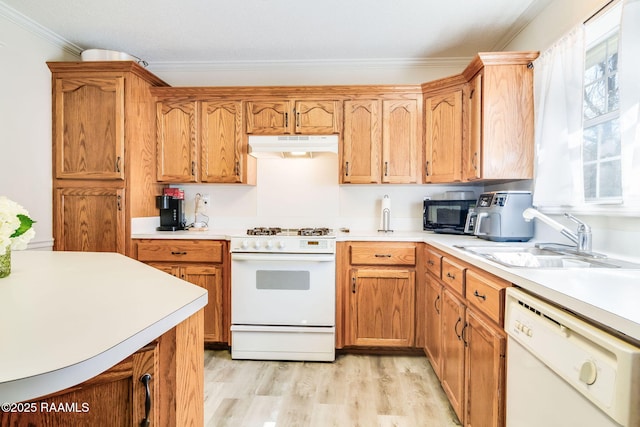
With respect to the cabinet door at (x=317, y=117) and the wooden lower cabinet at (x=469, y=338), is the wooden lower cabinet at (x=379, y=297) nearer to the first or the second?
the wooden lower cabinet at (x=469, y=338)

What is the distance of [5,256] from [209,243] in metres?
1.55

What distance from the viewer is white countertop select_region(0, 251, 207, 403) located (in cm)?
51

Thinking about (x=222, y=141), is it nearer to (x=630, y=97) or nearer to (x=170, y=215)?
(x=170, y=215)

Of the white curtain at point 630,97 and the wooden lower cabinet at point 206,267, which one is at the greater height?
the white curtain at point 630,97

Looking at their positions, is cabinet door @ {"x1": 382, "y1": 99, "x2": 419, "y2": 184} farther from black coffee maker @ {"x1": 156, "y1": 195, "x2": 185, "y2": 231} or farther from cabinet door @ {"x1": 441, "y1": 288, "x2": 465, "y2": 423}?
black coffee maker @ {"x1": 156, "y1": 195, "x2": 185, "y2": 231}

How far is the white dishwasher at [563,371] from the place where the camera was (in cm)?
66

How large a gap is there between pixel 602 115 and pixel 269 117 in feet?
7.46

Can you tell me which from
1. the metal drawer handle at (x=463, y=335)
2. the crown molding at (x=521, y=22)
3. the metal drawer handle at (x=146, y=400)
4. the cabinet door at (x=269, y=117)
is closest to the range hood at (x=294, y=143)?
the cabinet door at (x=269, y=117)

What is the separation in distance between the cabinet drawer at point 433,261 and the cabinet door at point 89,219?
7.92 feet

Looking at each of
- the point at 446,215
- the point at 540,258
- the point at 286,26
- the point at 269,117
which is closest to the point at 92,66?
the point at 269,117

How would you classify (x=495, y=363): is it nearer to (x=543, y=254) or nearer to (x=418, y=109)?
(x=543, y=254)

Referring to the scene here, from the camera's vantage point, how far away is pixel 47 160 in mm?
2609

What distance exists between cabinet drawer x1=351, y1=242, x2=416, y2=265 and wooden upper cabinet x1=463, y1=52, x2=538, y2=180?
0.77 meters

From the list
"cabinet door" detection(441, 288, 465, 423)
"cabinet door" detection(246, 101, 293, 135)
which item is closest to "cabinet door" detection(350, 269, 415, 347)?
"cabinet door" detection(441, 288, 465, 423)
